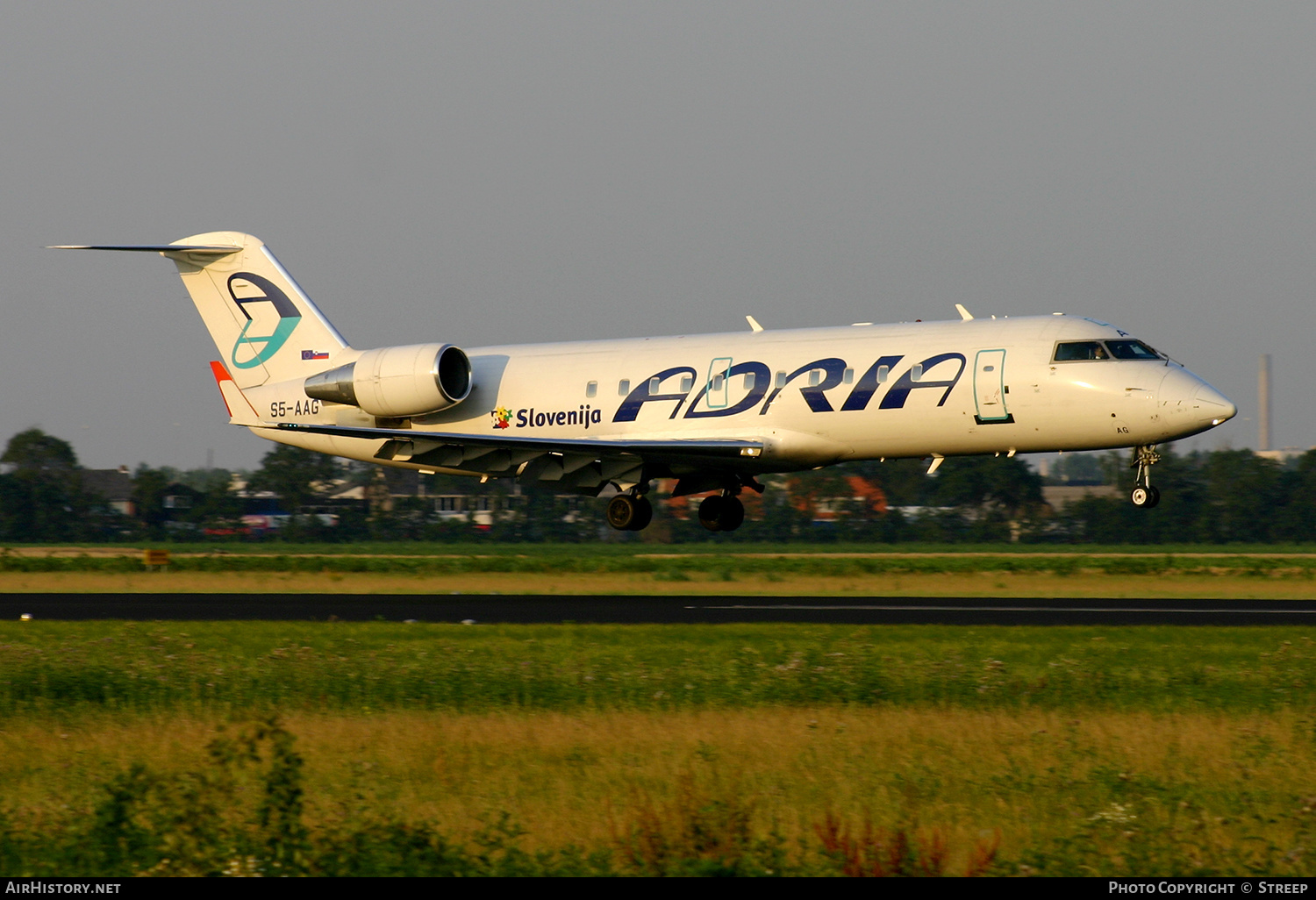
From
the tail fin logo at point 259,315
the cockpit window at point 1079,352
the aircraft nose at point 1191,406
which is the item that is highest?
the tail fin logo at point 259,315

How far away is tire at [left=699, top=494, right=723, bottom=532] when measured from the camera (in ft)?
99.1

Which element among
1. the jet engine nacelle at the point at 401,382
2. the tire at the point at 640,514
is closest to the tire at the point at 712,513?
the tire at the point at 640,514

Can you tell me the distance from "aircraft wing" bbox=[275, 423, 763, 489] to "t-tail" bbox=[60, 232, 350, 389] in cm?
269

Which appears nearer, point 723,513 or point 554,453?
point 554,453

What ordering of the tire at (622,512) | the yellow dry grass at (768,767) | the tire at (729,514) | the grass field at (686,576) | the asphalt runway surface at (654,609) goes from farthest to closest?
the tire at (729,514), the tire at (622,512), the grass field at (686,576), the asphalt runway surface at (654,609), the yellow dry grass at (768,767)

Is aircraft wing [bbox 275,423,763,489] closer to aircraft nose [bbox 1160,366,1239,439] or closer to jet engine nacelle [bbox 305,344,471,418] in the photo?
jet engine nacelle [bbox 305,344,471,418]

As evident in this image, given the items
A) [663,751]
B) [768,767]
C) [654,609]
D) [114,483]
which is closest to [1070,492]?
[114,483]

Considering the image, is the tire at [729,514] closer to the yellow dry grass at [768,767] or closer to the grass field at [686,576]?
the grass field at [686,576]

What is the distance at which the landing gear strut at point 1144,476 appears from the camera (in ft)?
80.4

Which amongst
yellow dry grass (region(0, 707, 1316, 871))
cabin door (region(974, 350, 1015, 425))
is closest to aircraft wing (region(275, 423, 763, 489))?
cabin door (region(974, 350, 1015, 425))

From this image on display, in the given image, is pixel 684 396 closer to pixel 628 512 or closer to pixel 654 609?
pixel 628 512

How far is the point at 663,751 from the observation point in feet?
34.7

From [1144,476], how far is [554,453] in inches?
441

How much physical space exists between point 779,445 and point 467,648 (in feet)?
37.7
